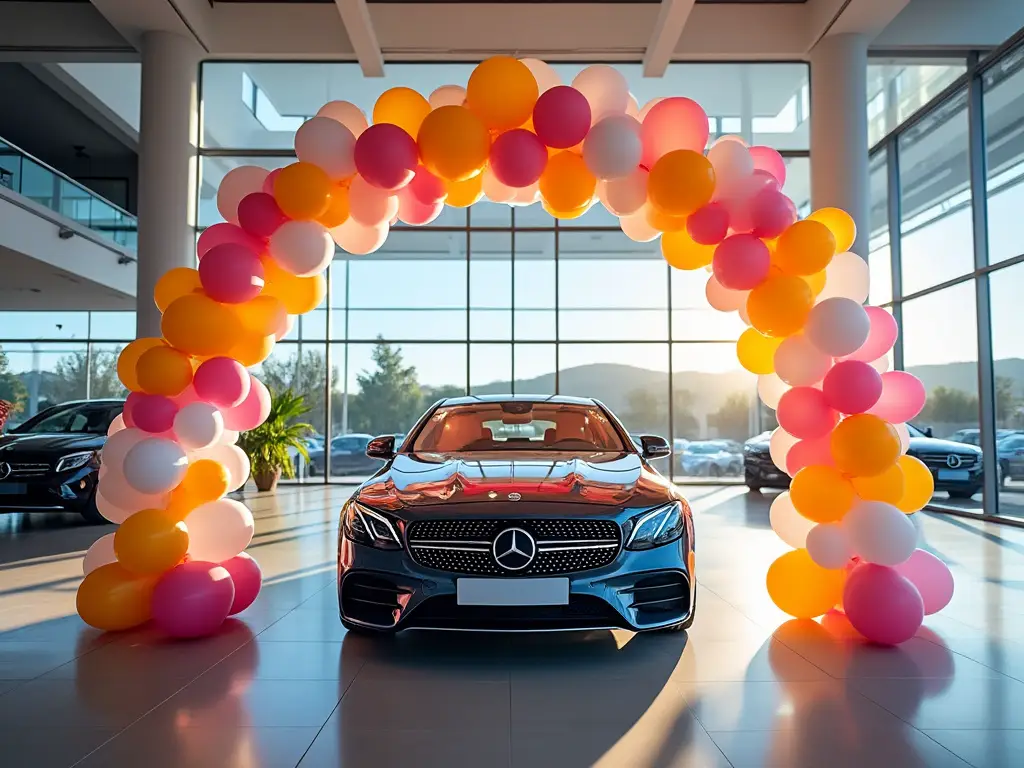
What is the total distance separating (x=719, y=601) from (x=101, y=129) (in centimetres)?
1668

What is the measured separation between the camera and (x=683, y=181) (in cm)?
430

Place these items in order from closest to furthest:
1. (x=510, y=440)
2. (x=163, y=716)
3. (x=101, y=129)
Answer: (x=163, y=716), (x=510, y=440), (x=101, y=129)

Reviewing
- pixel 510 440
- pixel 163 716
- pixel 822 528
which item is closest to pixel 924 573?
pixel 822 528

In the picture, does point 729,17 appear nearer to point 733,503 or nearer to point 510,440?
point 733,503

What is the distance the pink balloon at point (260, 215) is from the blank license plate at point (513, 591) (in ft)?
7.63

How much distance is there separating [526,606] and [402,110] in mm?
2872

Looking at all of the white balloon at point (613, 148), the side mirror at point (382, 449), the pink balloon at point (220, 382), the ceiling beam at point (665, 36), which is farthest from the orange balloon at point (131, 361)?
the ceiling beam at point (665, 36)

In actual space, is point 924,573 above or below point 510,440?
below

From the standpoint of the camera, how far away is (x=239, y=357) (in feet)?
15.1

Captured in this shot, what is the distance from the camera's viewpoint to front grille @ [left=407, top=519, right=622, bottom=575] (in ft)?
11.3

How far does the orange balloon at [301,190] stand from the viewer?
4.36m

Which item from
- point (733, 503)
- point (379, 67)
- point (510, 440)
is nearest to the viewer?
point (510, 440)

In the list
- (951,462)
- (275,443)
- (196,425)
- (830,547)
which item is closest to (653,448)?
(830,547)

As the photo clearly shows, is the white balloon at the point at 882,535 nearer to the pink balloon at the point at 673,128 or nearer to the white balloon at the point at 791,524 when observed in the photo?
the white balloon at the point at 791,524
